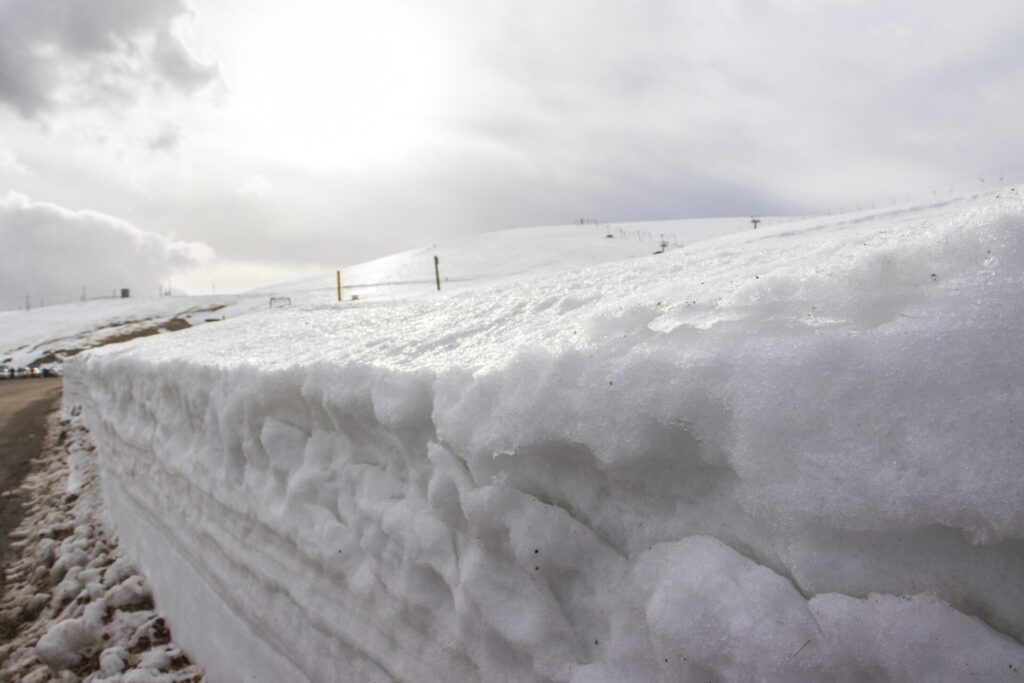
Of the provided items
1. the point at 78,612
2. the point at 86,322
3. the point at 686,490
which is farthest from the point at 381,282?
the point at 686,490

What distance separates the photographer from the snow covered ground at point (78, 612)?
3.15m

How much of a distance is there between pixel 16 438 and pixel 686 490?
1105 centimetres

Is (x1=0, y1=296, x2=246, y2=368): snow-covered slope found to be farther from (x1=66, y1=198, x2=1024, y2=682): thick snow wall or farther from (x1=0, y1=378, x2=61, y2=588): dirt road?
(x1=66, y1=198, x2=1024, y2=682): thick snow wall

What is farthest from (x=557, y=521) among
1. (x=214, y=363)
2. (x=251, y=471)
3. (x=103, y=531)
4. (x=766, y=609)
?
(x=103, y=531)

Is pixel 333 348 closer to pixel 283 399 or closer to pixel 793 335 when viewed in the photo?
pixel 283 399

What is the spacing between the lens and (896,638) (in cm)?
97

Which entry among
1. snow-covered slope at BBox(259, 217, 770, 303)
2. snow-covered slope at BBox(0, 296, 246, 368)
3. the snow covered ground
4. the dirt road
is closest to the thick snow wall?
the snow covered ground

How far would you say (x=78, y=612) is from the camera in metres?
3.60

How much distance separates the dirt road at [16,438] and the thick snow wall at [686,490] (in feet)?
12.4

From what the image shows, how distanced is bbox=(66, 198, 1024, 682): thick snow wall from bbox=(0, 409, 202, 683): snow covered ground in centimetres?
109

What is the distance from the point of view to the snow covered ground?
124 inches

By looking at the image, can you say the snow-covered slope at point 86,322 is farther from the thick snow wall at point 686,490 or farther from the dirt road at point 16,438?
the thick snow wall at point 686,490

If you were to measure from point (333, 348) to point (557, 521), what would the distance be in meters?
2.18

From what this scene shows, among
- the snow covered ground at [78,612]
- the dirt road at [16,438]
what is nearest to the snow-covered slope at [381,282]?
the dirt road at [16,438]
